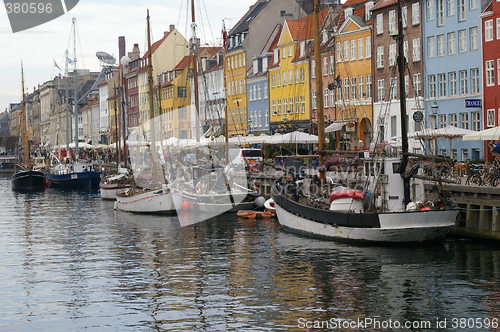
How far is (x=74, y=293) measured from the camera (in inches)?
1067

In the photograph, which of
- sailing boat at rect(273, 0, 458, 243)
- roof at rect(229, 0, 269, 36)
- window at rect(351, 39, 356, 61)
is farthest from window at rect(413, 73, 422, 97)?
roof at rect(229, 0, 269, 36)

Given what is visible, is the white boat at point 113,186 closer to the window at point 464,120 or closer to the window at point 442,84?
the window at point 442,84

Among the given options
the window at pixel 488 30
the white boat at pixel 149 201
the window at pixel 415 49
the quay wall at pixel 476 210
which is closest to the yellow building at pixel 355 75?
the window at pixel 415 49

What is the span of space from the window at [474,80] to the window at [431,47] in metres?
5.43

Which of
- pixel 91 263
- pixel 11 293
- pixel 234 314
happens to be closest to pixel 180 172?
pixel 91 263

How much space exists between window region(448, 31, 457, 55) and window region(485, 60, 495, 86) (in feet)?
16.6

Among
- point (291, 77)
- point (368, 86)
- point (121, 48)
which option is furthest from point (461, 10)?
point (121, 48)

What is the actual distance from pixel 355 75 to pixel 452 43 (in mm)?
14782

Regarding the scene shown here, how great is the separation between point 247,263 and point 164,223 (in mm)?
17982

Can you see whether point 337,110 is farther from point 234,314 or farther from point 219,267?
point 234,314

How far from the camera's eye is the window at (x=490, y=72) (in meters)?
57.1

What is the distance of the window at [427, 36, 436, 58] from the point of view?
6519 cm

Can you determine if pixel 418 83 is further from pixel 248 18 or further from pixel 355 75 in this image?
pixel 248 18

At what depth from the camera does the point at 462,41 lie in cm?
6169
